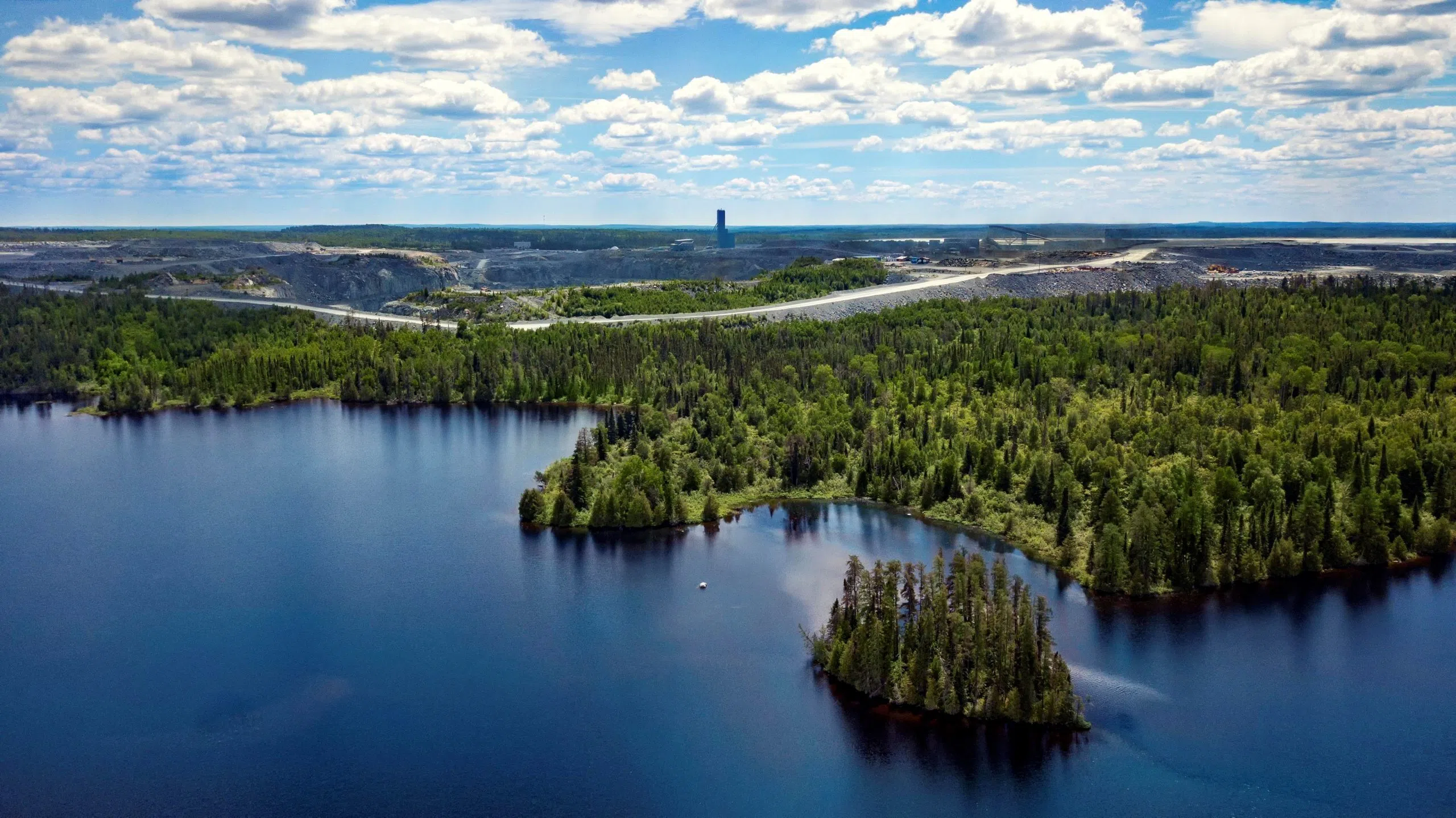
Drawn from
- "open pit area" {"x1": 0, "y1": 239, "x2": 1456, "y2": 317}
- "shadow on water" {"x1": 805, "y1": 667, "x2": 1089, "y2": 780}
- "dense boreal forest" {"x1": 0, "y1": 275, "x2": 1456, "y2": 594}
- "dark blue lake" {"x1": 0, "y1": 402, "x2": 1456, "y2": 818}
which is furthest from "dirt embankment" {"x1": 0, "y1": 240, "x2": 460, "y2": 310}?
"shadow on water" {"x1": 805, "y1": 667, "x2": 1089, "y2": 780}

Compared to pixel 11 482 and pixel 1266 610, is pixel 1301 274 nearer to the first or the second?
pixel 1266 610

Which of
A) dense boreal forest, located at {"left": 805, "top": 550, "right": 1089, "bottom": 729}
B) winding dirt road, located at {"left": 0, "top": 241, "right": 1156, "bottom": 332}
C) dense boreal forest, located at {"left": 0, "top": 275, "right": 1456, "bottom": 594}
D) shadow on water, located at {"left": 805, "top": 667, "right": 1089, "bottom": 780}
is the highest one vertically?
winding dirt road, located at {"left": 0, "top": 241, "right": 1156, "bottom": 332}

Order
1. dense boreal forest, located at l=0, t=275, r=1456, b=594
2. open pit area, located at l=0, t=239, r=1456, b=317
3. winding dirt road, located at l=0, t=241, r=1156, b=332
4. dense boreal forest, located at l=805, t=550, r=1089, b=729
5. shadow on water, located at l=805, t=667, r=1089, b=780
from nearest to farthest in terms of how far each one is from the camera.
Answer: shadow on water, located at l=805, t=667, r=1089, b=780, dense boreal forest, located at l=805, t=550, r=1089, b=729, dense boreal forest, located at l=0, t=275, r=1456, b=594, winding dirt road, located at l=0, t=241, r=1156, b=332, open pit area, located at l=0, t=239, r=1456, b=317

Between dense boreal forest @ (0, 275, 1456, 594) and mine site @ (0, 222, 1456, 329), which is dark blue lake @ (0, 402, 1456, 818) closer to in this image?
dense boreal forest @ (0, 275, 1456, 594)

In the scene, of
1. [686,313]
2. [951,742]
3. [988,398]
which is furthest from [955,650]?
[686,313]

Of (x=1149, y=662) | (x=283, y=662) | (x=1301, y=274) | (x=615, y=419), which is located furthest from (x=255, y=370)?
(x=1301, y=274)

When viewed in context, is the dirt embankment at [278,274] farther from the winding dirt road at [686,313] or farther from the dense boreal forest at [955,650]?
the dense boreal forest at [955,650]
